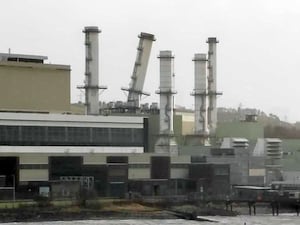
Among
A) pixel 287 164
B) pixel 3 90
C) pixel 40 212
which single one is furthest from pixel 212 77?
pixel 40 212

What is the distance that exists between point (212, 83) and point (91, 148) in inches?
1029

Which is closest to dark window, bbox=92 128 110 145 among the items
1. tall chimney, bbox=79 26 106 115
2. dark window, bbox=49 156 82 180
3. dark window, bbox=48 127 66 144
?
dark window, bbox=48 127 66 144

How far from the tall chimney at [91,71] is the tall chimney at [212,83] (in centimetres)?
1670

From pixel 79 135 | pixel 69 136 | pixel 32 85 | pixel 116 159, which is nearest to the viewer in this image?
pixel 69 136

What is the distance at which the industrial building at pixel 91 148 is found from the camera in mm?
65938

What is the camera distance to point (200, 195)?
72750 millimetres

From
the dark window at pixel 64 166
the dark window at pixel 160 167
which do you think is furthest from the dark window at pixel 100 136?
the dark window at pixel 160 167

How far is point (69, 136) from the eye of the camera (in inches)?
2741

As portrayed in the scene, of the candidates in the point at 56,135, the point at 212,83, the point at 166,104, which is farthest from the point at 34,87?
the point at 212,83

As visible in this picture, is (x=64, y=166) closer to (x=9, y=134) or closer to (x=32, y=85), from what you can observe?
(x=9, y=134)

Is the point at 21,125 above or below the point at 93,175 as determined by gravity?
above

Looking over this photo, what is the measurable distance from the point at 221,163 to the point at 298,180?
1215cm

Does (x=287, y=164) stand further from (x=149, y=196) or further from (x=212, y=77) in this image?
(x=149, y=196)

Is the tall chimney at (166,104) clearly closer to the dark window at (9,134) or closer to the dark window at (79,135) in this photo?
the dark window at (79,135)
